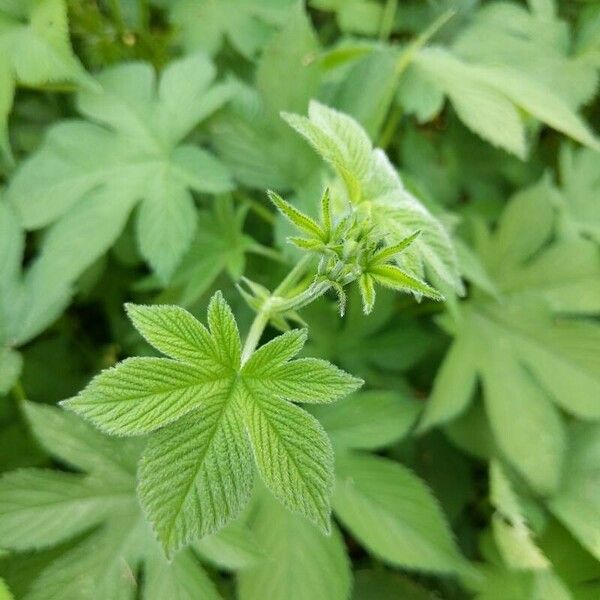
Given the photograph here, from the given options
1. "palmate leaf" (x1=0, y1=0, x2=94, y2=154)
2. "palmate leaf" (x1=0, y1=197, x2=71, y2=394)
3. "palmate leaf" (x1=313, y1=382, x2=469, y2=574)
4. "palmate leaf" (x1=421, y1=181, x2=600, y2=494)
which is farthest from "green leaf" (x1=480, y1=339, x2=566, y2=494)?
"palmate leaf" (x1=0, y1=0, x2=94, y2=154)

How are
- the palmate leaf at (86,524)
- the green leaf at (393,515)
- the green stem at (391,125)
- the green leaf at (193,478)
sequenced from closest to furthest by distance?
the green leaf at (193,478) < the palmate leaf at (86,524) < the green leaf at (393,515) < the green stem at (391,125)

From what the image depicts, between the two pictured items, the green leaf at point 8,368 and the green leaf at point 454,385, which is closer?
the green leaf at point 8,368

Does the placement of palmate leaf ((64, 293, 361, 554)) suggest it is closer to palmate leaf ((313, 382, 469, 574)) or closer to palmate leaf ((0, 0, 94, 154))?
palmate leaf ((313, 382, 469, 574))

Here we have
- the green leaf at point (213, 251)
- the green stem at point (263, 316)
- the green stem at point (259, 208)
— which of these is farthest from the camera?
the green stem at point (259, 208)

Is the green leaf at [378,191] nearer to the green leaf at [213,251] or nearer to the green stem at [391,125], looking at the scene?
the green leaf at [213,251]

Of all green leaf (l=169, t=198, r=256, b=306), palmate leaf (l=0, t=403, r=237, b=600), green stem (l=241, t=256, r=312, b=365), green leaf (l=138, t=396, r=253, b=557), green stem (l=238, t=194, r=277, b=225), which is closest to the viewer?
green leaf (l=138, t=396, r=253, b=557)

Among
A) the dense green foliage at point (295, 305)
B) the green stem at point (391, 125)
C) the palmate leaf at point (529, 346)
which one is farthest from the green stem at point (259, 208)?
the palmate leaf at point (529, 346)
